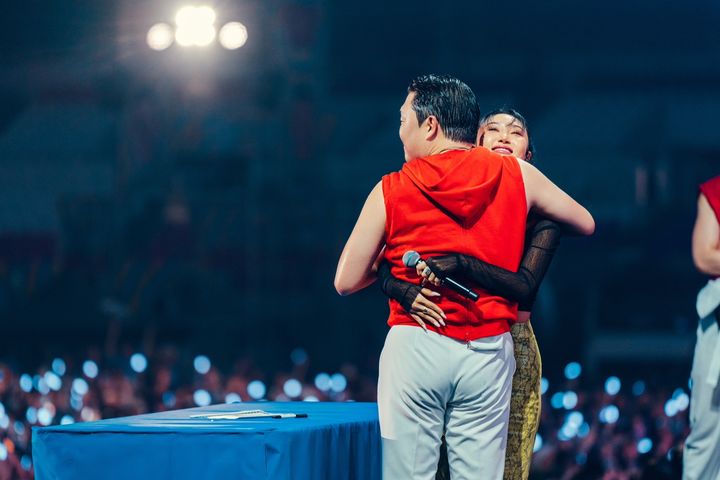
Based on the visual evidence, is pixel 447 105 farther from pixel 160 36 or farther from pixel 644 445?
pixel 160 36

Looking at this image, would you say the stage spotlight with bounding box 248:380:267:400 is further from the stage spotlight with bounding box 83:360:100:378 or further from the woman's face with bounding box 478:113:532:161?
the woman's face with bounding box 478:113:532:161

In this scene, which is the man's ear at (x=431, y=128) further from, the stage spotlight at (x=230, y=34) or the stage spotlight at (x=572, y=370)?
the stage spotlight at (x=572, y=370)

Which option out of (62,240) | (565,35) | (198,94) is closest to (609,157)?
(565,35)

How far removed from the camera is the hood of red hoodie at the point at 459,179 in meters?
2.25

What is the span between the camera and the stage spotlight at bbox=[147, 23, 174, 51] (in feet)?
32.7

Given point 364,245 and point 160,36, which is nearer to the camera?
point 364,245

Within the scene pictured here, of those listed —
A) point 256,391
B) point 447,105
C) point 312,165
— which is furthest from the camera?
point 312,165

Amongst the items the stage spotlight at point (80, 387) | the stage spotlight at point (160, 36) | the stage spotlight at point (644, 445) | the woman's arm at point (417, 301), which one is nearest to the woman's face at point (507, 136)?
the woman's arm at point (417, 301)

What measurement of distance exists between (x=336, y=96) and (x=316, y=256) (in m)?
2.24

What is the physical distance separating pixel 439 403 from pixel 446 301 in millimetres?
207

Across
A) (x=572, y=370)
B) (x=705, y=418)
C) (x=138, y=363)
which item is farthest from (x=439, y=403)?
(x=572, y=370)

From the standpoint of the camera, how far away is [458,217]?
89.8 inches

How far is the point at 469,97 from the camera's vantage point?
2361 mm

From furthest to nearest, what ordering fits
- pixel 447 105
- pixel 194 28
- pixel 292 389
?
pixel 292 389 < pixel 194 28 < pixel 447 105
